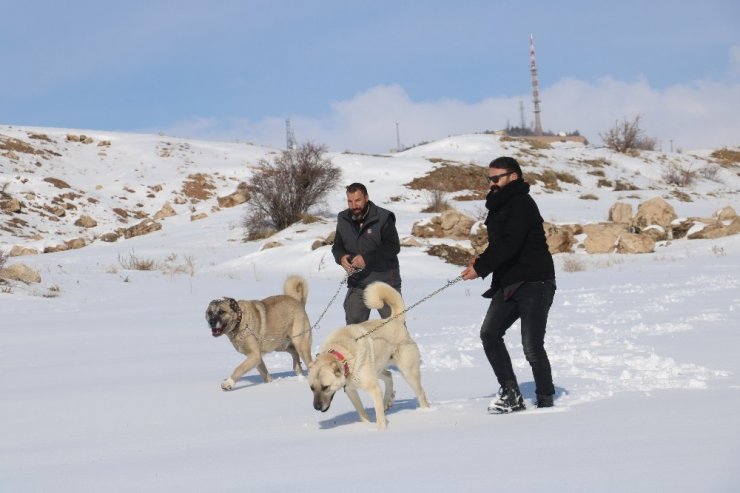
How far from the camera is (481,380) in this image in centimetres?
752

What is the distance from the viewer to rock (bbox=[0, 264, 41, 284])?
15375 millimetres

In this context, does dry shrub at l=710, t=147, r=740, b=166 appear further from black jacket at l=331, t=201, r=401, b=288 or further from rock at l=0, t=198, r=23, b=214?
black jacket at l=331, t=201, r=401, b=288

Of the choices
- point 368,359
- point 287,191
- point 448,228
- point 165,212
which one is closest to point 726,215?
point 448,228

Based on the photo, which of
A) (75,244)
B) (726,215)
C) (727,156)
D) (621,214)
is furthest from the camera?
(727,156)

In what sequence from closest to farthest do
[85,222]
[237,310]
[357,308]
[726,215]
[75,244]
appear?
[357,308] → [237,310] → [726,215] → [75,244] → [85,222]

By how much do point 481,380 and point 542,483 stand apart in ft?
13.3

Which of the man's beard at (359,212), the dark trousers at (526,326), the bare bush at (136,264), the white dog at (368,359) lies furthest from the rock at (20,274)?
the dark trousers at (526,326)

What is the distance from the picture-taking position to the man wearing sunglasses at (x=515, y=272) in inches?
221

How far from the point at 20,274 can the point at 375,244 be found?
1090cm

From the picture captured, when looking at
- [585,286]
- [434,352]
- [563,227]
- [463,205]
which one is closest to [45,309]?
[434,352]

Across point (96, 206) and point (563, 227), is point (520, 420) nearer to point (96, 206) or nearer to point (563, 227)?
point (563, 227)

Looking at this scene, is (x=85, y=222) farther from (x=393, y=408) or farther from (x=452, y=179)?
(x=393, y=408)

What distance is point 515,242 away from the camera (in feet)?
18.2

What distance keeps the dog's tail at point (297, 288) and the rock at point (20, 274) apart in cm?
917
